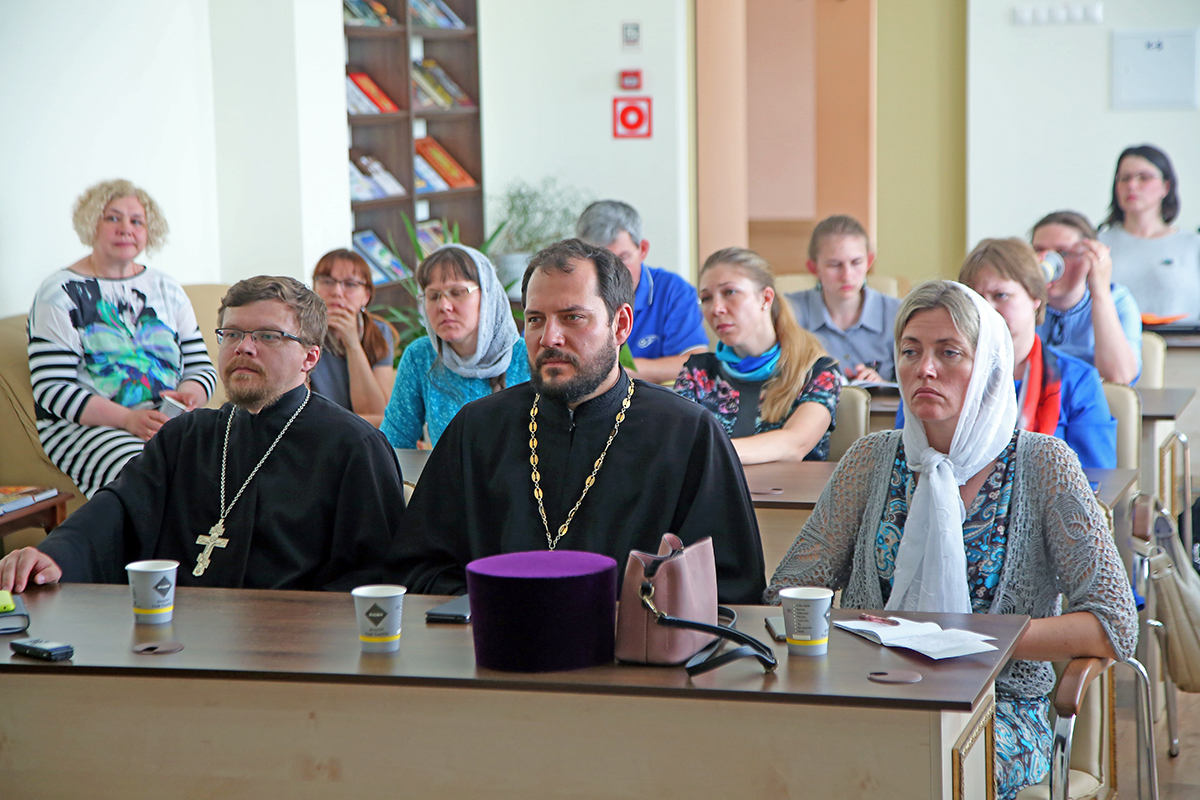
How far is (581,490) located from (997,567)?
76 cm

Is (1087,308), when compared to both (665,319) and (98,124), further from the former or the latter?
(98,124)

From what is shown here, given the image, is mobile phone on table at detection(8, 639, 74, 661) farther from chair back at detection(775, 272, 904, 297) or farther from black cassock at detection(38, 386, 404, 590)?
chair back at detection(775, 272, 904, 297)

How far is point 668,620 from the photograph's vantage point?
159cm

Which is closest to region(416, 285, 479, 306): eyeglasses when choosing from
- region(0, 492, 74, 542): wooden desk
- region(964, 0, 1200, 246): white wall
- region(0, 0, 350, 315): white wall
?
region(0, 492, 74, 542): wooden desk

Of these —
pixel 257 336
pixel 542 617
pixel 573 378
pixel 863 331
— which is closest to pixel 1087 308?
pixel 863 331

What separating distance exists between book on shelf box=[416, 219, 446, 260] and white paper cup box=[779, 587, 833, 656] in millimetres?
5757

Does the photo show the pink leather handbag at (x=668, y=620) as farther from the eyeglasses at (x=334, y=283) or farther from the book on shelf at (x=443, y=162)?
the book on shelf at (x=443, y=162)

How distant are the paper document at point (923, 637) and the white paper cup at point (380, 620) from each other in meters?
0.63

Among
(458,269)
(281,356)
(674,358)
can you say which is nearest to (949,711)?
(281,356)

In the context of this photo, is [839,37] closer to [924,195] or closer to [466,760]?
[924,195]

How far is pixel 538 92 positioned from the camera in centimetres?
775

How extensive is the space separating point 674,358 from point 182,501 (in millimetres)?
2728

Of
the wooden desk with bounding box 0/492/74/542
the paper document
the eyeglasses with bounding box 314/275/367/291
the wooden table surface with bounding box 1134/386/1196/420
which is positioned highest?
the eyeglasses with bounding box 314/275/367/291

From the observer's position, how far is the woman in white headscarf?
212 centimetres
